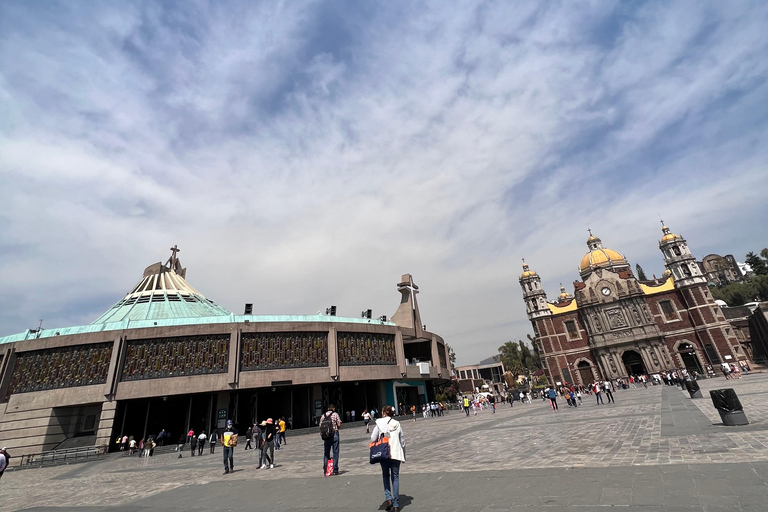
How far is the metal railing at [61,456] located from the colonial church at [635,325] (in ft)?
219

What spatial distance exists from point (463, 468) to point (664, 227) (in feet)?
256

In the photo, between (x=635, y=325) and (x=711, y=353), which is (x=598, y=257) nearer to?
(x=635, y=325)

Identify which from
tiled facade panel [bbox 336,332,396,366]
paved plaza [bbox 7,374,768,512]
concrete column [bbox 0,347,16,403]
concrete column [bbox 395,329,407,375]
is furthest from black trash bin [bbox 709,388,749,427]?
concrete column [bbox 0,347,16,403]

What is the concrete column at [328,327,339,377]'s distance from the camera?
33.4 m

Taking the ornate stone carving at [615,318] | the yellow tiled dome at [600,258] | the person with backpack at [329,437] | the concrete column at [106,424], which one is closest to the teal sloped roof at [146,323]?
the concrete column at [106,424]

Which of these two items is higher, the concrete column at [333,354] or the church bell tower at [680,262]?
the church bell tower at [680,262]

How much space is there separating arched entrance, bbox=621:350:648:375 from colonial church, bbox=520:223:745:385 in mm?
144

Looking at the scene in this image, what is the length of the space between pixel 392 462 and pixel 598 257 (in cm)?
8380

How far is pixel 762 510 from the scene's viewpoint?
167 inches

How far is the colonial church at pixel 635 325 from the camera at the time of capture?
58.5m

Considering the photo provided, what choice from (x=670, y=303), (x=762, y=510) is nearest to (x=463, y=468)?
(x=762, y=510)

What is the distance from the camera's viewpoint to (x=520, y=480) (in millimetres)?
6898

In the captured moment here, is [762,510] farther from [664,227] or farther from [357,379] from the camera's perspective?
[664,227]

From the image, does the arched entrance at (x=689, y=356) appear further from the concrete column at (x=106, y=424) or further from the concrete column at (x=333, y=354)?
the concrete column at (x=106, y=424)
